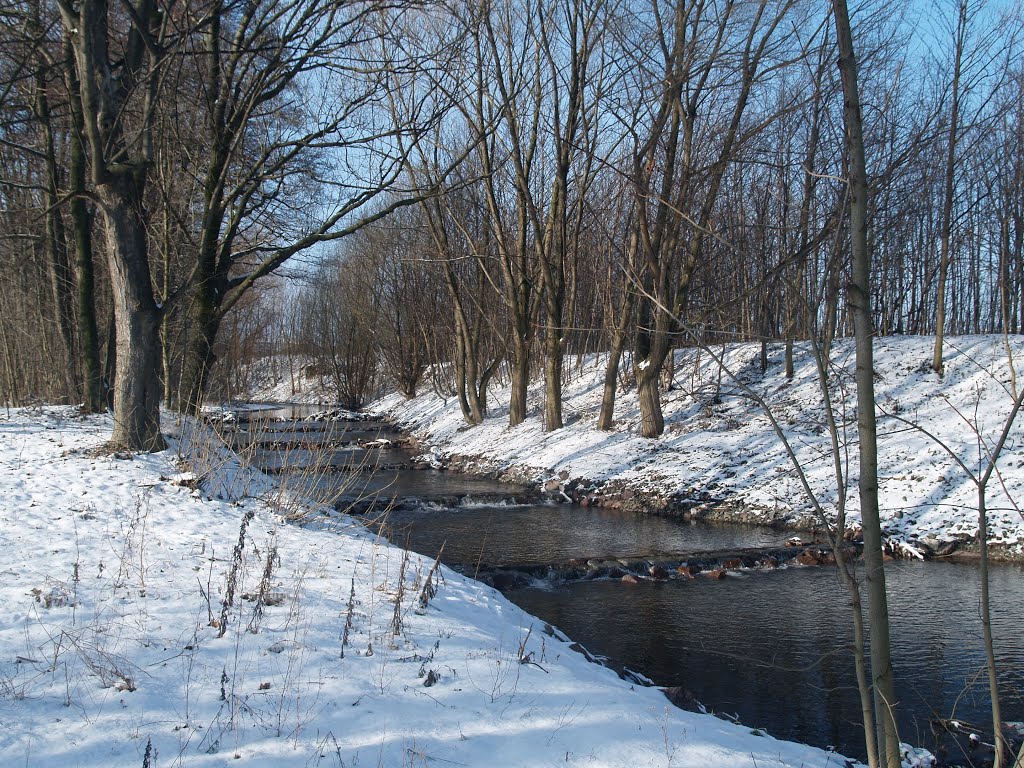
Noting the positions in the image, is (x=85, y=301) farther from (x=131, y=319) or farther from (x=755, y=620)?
(x=755, y=620)

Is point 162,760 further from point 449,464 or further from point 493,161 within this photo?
point 493,161

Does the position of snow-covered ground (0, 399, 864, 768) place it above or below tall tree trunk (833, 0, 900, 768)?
below

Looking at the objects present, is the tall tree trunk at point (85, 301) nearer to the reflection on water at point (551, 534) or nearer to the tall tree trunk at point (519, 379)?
the reflection on water at point (551, 534)

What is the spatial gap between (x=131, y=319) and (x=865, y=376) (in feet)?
28.9

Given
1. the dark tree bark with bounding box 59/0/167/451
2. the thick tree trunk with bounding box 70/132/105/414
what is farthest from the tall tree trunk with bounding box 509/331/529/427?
the dark tree bark with bounding box 59/0/167/451

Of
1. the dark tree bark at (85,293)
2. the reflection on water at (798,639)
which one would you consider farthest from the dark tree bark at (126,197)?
the reflection on water at (798,639)

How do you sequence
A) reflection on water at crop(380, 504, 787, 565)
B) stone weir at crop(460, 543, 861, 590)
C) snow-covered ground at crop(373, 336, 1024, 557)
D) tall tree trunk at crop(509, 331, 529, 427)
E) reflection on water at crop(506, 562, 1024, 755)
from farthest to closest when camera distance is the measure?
tall tree trunk at crop(509, 331, 529, 427) < snow-covered ground at crop(373, 336, 1024, 557) < reflection on water at crop(380, 504, 787, 565) < stone weir at crop(460, 543, 861, 590) < reflection on water at crop(506, 562, 1024, 755)

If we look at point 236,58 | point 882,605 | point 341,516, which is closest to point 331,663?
point 882,605

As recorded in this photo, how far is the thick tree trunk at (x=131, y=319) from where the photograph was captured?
8789mm

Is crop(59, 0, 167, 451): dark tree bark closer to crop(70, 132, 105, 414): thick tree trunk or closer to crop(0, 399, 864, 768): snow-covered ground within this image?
crop(0, 399, 864, 768): snow-covered ground

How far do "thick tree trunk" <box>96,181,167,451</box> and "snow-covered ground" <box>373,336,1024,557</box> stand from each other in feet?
23.6

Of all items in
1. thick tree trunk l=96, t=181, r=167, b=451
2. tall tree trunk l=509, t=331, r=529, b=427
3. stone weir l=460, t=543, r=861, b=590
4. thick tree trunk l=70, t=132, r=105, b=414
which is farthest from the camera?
tall tree trunk l=509, t=331, r=529, b=427

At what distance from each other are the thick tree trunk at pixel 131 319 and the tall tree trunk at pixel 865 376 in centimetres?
863

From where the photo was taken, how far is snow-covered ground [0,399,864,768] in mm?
3451
